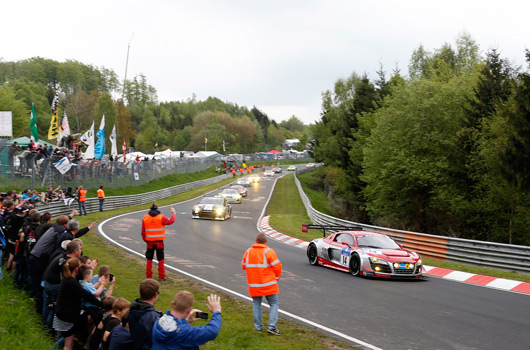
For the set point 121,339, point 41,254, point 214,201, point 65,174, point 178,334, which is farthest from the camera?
point 214,201

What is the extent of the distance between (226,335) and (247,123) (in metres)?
143

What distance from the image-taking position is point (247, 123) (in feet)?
490

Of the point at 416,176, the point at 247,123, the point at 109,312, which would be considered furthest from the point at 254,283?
the point at 247,123

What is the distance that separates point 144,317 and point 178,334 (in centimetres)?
60

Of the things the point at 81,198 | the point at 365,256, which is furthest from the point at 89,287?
the point at 81,198

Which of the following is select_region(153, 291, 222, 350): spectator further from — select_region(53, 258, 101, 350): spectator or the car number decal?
the car number decal

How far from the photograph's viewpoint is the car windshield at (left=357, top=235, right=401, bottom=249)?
13883mm

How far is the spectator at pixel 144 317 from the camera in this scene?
4703 mm

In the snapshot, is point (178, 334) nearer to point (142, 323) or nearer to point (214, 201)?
point (142, 323)

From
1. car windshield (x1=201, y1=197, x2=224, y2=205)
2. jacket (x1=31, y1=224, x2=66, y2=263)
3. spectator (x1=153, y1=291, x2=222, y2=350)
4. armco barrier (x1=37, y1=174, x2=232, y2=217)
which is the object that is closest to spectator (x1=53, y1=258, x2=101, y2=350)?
jacket (x1=31, y1=224, x2=66, y2=263)

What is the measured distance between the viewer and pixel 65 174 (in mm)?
28172

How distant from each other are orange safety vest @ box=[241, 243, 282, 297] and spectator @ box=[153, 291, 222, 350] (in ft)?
11.3

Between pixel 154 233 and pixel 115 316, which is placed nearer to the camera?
pixel 115 316

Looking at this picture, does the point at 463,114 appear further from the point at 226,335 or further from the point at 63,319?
the point at 63,319
